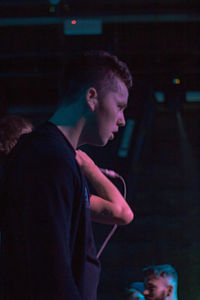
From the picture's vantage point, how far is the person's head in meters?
1.06

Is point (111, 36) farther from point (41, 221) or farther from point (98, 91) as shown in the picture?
point (41, 221)

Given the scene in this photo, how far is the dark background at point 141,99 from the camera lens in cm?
429

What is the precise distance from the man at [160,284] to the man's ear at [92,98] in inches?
112

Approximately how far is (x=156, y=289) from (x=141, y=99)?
2.40 metres

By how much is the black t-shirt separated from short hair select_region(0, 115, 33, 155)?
87 centimetres

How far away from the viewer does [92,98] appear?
3.49ft

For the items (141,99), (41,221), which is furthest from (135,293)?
(41,221)

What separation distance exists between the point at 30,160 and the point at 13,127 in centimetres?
98

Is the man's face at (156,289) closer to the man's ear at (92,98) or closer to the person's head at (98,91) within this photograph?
the person's head at (98,91)

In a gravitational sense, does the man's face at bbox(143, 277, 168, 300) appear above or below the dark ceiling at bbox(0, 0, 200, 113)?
below

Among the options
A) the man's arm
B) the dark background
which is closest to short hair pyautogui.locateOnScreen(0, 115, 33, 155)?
the man's arm

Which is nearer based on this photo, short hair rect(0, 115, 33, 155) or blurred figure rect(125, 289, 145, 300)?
short hair rect(0, 115, 33, 155)

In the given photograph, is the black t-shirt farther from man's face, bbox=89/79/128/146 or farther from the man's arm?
the man's arm

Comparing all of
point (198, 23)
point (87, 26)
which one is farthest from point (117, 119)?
point (198, 23)
